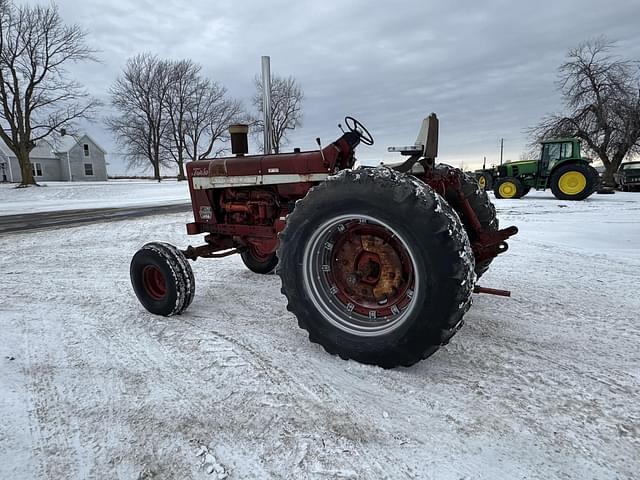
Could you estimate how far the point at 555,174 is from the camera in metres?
14.0

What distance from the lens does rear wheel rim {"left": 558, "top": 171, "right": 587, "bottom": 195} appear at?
44.4ft

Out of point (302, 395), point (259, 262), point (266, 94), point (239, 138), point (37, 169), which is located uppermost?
point (37, 169)

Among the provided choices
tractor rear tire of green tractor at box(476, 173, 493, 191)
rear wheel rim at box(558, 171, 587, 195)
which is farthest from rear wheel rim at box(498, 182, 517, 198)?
tractor rear tire of green tractor at box(476, 173, 493, 191)

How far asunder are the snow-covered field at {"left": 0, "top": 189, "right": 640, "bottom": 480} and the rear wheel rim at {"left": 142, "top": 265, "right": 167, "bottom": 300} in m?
0.21

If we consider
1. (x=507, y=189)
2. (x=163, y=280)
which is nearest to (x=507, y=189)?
(x=507, y=189)

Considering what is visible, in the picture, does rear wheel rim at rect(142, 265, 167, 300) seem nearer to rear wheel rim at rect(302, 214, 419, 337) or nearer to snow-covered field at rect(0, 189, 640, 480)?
snow-covered field at rect(0, 189, 640, 480)

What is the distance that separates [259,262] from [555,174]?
13.7m

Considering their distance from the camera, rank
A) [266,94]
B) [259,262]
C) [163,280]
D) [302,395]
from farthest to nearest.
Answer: [259,262] < [266,94] < [163,280] < [302,395]

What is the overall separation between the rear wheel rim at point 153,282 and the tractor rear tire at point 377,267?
55.3 inches

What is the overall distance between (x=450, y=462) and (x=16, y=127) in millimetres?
32077

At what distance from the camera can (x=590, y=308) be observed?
9.68ft

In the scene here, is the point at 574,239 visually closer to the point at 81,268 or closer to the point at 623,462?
the point at 623,462

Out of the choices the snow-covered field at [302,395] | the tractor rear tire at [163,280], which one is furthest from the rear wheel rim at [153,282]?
the snow-covered field at [302,395]

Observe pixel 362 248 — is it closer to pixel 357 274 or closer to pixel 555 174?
pixel 357 274
